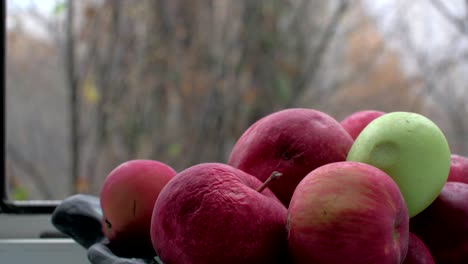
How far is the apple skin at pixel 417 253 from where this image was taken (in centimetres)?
48

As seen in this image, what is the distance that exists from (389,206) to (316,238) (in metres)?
0.06

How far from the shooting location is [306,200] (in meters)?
0.44

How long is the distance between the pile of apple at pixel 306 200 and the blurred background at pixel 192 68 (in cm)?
137

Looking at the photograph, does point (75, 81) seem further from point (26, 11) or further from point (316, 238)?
point (316, 238)

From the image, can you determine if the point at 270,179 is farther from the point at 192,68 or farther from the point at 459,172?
the point at 192,68

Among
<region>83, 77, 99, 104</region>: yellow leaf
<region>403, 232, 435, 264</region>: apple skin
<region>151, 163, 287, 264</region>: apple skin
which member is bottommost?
<region>83, 77, 99, 104</region>: yellow leaf

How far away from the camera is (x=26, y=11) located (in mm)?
1830

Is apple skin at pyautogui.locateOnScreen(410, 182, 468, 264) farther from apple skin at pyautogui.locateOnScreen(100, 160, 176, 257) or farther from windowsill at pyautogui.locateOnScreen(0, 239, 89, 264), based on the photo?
windowsill at pyautogui.locateOnScreen(0, 239, 89, 264)

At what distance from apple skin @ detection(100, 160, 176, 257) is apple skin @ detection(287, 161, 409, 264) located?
18 centimetres

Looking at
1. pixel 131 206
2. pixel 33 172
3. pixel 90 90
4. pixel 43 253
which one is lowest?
pixel 33 172

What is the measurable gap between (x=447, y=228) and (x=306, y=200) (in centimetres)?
15

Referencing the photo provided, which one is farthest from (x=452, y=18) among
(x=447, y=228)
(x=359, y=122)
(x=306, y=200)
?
(x=306, y=200)

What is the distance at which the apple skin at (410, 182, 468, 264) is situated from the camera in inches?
20.1

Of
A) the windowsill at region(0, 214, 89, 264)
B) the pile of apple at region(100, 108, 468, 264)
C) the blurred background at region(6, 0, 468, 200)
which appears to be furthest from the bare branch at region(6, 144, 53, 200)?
the pile of apple at region(100, 108, 468, 264)
